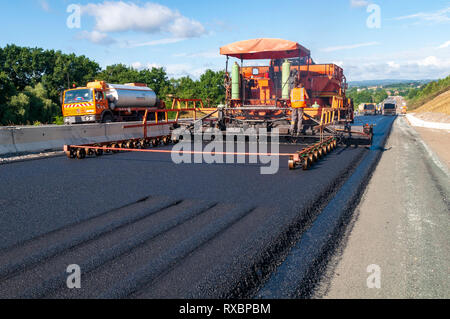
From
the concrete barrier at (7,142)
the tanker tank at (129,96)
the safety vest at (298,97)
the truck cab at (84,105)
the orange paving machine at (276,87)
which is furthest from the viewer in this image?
the tanker tank at (129,96)

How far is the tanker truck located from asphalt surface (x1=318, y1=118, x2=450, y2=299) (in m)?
15.0

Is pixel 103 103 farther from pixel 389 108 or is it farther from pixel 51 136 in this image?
pixel 389 108

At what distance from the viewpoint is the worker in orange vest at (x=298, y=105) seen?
998 centimetres

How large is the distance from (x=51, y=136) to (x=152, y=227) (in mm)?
9091

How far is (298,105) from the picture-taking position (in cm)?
1009

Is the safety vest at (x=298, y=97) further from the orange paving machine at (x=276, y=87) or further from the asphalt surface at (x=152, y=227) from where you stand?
the asphalt surface at (x=152, y=227)

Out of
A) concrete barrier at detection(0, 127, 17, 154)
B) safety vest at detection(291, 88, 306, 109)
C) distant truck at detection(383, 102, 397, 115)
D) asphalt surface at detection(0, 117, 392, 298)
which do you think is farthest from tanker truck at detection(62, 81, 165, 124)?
distant truck at detection(383, 102, 397, 115)

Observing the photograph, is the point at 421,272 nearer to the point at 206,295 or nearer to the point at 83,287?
the point at 206,295

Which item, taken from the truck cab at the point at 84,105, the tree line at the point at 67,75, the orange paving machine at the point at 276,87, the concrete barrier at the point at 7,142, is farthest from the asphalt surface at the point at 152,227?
the tree line at the point at 67,75

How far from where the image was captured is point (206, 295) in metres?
2.86

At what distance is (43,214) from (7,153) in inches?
269

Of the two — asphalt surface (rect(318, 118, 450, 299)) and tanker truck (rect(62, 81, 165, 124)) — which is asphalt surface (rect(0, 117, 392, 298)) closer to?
asphalt surface (rect(318, 118, 450, 299))

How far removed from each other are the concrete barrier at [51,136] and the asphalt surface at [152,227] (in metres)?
3.06
